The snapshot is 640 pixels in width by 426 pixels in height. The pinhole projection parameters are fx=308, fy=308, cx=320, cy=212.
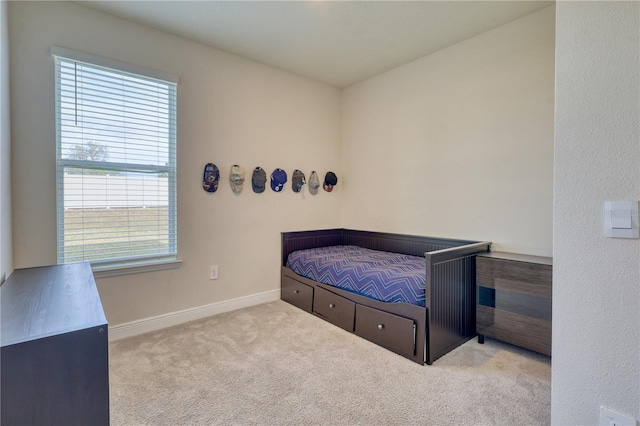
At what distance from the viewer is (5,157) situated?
187cm

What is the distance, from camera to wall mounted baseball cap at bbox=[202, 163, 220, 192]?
2867mm

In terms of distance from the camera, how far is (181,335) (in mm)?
2506

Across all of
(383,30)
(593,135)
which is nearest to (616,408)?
(593,135)

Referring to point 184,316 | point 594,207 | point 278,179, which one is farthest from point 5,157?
point 594,207

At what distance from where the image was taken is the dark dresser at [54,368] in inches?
33.1

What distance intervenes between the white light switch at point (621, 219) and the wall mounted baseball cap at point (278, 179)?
2.73 meters

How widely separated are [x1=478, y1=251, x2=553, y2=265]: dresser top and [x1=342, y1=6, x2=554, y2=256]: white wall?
0.10 m

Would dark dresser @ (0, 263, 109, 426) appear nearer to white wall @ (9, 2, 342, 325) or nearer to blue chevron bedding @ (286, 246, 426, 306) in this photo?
white wall @ (9, 2, 342, 325)

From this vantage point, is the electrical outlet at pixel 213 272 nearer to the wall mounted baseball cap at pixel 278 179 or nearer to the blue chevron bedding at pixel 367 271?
the blue chevron bedding at pixel 367 271

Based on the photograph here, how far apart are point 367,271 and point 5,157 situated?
8.30 feet

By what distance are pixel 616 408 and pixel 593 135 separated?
952 mm

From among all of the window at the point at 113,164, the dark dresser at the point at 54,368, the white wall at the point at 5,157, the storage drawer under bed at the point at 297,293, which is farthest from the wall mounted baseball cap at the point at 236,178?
the dark dresser at the point at 54,368

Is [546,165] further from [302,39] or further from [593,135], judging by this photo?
[302,39]

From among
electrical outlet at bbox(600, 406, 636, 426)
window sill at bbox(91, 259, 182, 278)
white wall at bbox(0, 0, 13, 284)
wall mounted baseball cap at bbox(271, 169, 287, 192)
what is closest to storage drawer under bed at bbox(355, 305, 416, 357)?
electrical outlet at bbox(600, 406, 636, 426)
